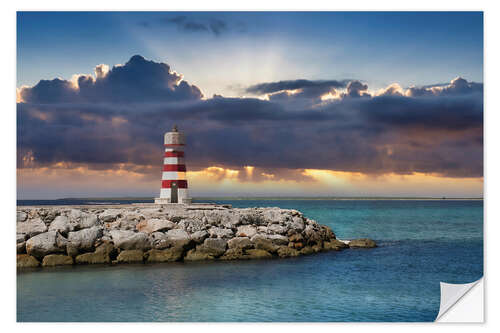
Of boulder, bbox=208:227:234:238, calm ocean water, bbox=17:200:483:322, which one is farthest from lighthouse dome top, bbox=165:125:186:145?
calm ocean water, bbox=17:200:483:322

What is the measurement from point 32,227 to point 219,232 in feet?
11.8

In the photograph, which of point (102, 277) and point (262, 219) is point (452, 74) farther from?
point (102, 277)

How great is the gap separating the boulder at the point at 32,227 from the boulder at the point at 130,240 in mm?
1282

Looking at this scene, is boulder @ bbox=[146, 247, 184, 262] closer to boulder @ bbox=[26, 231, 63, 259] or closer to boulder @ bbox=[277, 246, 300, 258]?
boulder @ bbox=[26, 231, 63, 259]

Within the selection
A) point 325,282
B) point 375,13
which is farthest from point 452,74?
point 325,282

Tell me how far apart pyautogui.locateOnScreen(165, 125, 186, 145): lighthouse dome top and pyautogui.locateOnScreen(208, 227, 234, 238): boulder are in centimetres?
234

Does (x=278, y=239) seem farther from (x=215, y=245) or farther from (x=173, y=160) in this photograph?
(x=173, y=160)

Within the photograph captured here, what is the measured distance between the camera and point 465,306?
21.3ft

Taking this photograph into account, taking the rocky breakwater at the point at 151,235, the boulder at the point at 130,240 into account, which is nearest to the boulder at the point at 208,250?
the rocky breakwater at the point at 151,235

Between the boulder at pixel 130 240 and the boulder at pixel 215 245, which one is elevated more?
the boulder at pixel 130 240

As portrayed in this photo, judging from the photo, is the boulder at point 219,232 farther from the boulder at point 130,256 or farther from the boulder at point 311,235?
the boulder at point 311,235

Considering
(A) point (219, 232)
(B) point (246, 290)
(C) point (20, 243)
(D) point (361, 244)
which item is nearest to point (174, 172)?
(A) point (219, 232)

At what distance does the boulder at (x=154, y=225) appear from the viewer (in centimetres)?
1038

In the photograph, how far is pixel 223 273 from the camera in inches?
363
